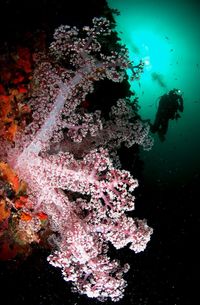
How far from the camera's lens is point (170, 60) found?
58844mm

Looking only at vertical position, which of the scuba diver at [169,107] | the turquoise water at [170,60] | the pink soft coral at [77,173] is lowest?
the pink soft coral at [77,173]

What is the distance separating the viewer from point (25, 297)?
6566mm

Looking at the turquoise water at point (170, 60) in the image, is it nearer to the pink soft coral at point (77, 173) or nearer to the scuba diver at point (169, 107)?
the scuba diver at point (169, 107)

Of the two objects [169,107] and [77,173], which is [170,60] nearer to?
[169,107]

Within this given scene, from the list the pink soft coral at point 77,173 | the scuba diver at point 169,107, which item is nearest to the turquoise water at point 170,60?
the scuba diver at point 169,107

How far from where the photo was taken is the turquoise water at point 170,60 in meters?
28.0

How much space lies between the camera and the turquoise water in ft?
91.9

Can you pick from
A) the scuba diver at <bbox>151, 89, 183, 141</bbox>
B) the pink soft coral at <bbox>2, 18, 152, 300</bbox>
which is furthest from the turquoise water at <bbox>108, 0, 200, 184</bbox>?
the pink soft coral at <bbox>2, 18, 152, 300</bbox>

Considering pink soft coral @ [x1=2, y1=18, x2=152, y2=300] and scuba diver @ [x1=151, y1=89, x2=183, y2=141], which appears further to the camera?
scuba diver @ [x1=151, y1=89, x2=183, y2=141]

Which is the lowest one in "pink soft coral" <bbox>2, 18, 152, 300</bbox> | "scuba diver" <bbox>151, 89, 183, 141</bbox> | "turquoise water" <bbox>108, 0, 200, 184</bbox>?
"pink soft coral" <bbox>2, 18, 152, 300</bbox>

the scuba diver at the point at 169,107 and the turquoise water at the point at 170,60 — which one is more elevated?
the turquoise water at the point at 170,60

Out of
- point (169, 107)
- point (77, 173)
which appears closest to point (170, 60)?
point (169, 107)

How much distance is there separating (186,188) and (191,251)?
6.57 metres

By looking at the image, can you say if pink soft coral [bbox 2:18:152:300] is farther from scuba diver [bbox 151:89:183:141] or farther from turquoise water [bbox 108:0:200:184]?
turquoise water [bbox 108:0:200:184]
